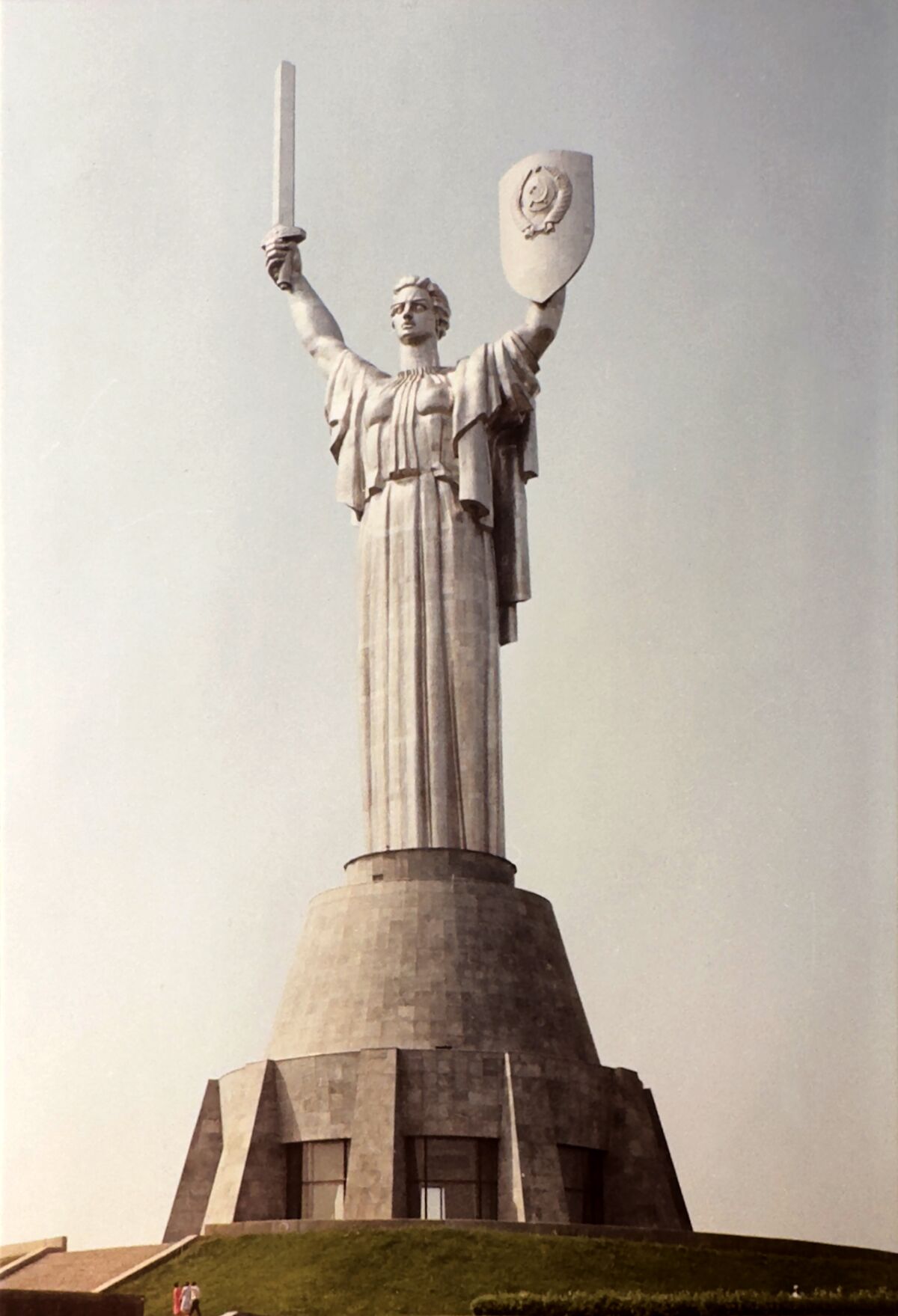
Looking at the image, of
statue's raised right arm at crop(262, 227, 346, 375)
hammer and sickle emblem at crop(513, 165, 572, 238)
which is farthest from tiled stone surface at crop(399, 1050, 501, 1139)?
hammer and sickle emblem at crop(513, 165, 572, 238)

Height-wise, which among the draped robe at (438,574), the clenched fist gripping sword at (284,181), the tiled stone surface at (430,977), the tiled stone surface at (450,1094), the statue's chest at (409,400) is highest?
the clenched fist gripping sword at (284,181)

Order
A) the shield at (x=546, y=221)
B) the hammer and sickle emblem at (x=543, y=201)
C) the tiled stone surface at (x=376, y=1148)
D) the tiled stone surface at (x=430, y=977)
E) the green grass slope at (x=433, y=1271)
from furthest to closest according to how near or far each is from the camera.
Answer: the hammer and sickle emblem at (x=543, y=201) → the shield at (x=546, y=221) → the tiled stone surface at (x=430, y=977) → the tiled stone surface at (x=376, y=1148) → the green grass slope at (x=433, y=1271)

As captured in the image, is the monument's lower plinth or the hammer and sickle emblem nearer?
the monument's lower plinth

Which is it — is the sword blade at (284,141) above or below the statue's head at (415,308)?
above

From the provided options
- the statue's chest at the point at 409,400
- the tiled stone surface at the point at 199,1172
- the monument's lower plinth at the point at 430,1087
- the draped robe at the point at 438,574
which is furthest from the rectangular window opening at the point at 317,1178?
the statue's chest at the point at 409,400

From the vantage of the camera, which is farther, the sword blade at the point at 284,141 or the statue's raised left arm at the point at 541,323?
the sword blade at the point at 284,141

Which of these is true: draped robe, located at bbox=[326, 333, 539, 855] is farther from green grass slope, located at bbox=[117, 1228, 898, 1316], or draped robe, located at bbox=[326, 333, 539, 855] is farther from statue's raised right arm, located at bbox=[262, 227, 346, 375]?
green grass slope, located at bbox=[117, 1228, 898, 1316]

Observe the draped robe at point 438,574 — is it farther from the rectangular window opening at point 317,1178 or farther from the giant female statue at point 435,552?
the rectangular window opening at point 317,1178

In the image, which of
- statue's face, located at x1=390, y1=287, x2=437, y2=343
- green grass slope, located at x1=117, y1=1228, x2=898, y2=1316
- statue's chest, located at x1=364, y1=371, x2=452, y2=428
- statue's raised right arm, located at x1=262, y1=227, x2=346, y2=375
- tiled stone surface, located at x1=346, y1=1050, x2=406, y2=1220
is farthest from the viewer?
statue's raised right arm, located at x1=262, y1=227, x2=346, y2=375

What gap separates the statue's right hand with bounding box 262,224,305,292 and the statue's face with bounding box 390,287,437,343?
5.51ft

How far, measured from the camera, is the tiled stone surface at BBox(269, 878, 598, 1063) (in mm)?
20078

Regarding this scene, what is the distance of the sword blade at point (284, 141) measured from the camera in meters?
24.5

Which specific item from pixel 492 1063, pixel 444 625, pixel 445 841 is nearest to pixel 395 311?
pixel 444 625

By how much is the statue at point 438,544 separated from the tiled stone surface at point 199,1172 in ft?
11.5
